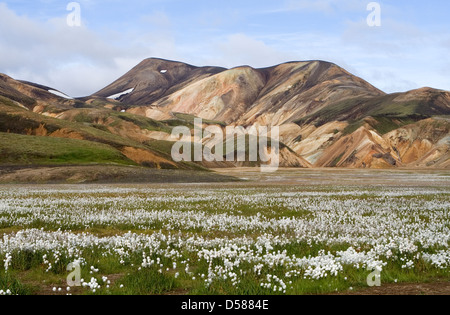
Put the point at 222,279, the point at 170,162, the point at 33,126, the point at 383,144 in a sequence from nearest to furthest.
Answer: the point at 222,279, the point at 170,162, the point at 33,126, the point at 383,144

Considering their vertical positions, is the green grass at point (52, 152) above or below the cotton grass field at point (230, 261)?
above

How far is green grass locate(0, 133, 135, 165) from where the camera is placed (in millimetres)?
91750

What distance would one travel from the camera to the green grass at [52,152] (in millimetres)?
91750

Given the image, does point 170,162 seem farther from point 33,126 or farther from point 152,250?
point 152,250

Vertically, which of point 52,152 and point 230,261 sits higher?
point 52,152

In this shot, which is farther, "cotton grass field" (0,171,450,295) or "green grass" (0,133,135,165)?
"green grass" (0,133,135,165)

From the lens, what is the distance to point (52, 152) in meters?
97.9

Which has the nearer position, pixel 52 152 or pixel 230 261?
pixel 230 261

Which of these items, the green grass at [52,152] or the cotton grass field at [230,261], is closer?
the cotton grass field at [230,261]

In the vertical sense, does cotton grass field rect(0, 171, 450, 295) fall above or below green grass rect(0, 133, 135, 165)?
below
